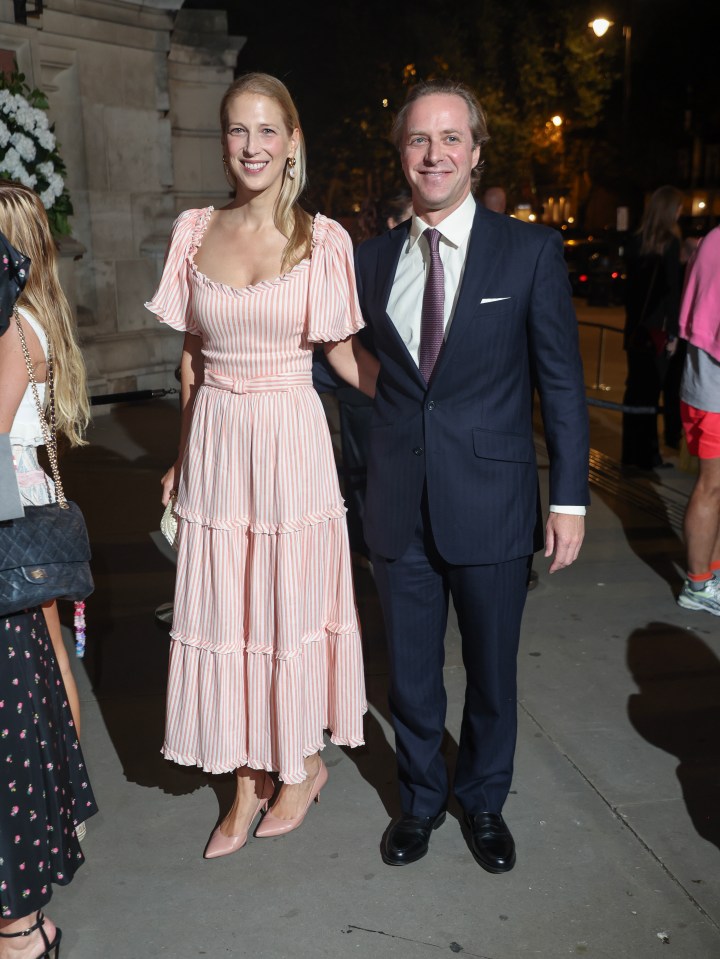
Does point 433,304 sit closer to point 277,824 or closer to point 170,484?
point 170,484

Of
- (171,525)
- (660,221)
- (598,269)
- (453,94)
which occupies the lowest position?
(171,525)

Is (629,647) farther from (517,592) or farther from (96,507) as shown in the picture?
(96,507)

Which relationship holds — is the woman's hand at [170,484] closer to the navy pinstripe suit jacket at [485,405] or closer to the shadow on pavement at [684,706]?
the navy pinstripe suit jacket at [485,405]

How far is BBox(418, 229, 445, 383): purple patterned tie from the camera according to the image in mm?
3037

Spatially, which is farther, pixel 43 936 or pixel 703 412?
pixel 703 412

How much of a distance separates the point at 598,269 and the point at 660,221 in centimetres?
1897

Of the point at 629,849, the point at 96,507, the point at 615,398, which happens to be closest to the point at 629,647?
the point at 629,849

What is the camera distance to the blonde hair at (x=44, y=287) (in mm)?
2930

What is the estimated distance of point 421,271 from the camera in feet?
10.2

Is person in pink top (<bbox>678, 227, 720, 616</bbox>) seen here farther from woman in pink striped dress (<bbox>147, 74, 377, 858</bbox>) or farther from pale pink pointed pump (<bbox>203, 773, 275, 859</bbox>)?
pale pink pointed pump (<bbox>203, 773, 275, 859</bbox>)

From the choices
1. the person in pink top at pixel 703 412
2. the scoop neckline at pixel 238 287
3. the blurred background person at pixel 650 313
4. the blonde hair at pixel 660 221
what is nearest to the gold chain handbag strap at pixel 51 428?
the scoop neckline at pixel 238 287

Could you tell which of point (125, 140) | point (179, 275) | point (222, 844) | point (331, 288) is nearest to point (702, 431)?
point (331, 288)

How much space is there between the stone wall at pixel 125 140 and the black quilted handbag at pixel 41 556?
8029 mm

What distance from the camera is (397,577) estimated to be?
326 cm
